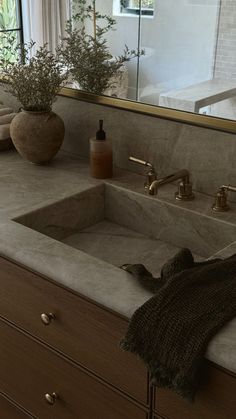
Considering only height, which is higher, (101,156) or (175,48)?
(175,48)

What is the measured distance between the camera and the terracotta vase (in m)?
1.73

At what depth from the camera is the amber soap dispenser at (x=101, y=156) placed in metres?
1.67

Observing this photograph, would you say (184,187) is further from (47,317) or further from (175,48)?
(47,317)

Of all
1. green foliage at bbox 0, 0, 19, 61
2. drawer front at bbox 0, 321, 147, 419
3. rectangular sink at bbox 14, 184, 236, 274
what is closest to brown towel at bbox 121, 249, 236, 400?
A: drawer front at bbox 0, 321, 147, 419

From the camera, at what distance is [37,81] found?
1.73m

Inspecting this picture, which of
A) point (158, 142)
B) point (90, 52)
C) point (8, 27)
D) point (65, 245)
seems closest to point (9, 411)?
point (65, 245)

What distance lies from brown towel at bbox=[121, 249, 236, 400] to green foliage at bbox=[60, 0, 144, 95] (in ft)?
2.85

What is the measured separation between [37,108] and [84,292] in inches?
32.6

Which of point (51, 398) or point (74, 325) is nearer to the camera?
point (74, 325)

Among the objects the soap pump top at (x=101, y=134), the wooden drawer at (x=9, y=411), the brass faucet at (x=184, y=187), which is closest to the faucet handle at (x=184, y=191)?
the brass faucet at (x=184, y=187)

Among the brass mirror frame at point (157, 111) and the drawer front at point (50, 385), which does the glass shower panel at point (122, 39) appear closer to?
the brass mirror frame at point (157, 111)

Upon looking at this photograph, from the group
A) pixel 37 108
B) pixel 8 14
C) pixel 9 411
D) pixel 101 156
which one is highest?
pixel 8 14

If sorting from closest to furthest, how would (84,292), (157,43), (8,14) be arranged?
1. (84,292)
2. (157,43)
3. (8,14)

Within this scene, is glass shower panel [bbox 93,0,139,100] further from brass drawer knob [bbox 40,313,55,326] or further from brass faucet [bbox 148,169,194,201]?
brass drawer knob [bbox 40,313,55,326]
